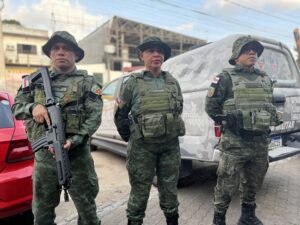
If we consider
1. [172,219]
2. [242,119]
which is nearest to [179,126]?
[242,119]

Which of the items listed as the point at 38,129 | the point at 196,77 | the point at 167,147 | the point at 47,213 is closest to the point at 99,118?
the point at 38,129

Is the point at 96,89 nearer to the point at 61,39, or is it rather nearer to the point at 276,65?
the point at 61,39

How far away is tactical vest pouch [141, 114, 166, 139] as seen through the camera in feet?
8.21

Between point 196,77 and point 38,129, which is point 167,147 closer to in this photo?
point 38,129

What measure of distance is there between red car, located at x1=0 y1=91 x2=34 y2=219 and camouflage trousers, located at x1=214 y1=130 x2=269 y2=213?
1.76 meters

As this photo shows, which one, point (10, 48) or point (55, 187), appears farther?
point (10, 48)

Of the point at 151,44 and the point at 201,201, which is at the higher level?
the point at 151,44

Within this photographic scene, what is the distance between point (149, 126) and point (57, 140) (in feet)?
2.47

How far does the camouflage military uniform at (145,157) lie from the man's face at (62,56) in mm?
524

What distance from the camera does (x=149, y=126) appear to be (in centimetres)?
251

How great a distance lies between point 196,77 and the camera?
378 cm

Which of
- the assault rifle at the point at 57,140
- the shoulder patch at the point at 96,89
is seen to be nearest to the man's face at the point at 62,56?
the assault rifle at the point at 57,140

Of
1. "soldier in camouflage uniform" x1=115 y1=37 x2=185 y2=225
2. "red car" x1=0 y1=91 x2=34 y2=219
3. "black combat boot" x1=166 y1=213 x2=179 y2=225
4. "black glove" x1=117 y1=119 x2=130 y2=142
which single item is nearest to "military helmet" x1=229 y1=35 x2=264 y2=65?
"soldier in camouflage uniform" x1=115 y1=37 x2=185 y2=225

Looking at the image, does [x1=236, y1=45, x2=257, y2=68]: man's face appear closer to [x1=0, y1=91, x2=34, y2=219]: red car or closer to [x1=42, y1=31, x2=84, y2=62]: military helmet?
[x1=42, y1=31, x2=84, y2=62]: military helmet
